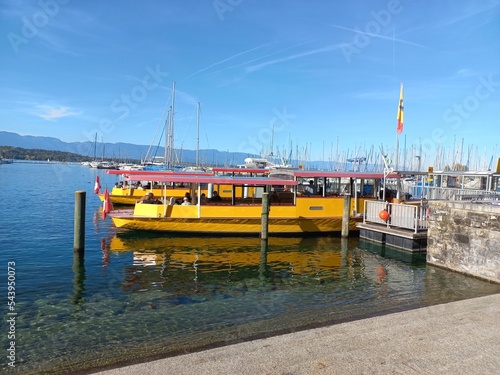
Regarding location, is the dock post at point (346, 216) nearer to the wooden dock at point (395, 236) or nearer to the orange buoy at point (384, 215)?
the wooden dock at point (395, 236)

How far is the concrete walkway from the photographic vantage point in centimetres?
558

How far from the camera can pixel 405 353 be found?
614 cm

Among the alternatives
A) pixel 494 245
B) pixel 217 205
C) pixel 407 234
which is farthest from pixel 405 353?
pixel 217 205

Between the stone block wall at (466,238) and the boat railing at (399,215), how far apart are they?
135 inches

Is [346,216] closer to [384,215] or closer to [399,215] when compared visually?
[384,215]

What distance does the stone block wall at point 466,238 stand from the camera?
11.4 m

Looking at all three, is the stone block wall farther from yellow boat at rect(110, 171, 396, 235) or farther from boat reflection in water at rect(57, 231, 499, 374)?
yellow boat at rect(110, 171, 396, 235)

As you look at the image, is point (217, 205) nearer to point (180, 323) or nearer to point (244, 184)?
point (244, 184)

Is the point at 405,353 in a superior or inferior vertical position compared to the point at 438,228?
inferior

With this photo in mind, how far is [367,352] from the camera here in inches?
242

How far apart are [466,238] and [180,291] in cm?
879

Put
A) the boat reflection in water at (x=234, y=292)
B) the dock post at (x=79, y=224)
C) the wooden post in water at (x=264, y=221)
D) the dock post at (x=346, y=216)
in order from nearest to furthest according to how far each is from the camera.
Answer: the boat reflection in water at (x=234, y=292), the dock post at (x=79, y=224), the wooden post in water at (x=264, y=221), the dock post at (x=346, y=216)

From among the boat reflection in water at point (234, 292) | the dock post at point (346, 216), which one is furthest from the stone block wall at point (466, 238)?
the dock post at point (346, 216)

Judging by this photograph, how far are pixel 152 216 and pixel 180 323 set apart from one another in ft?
37.7
